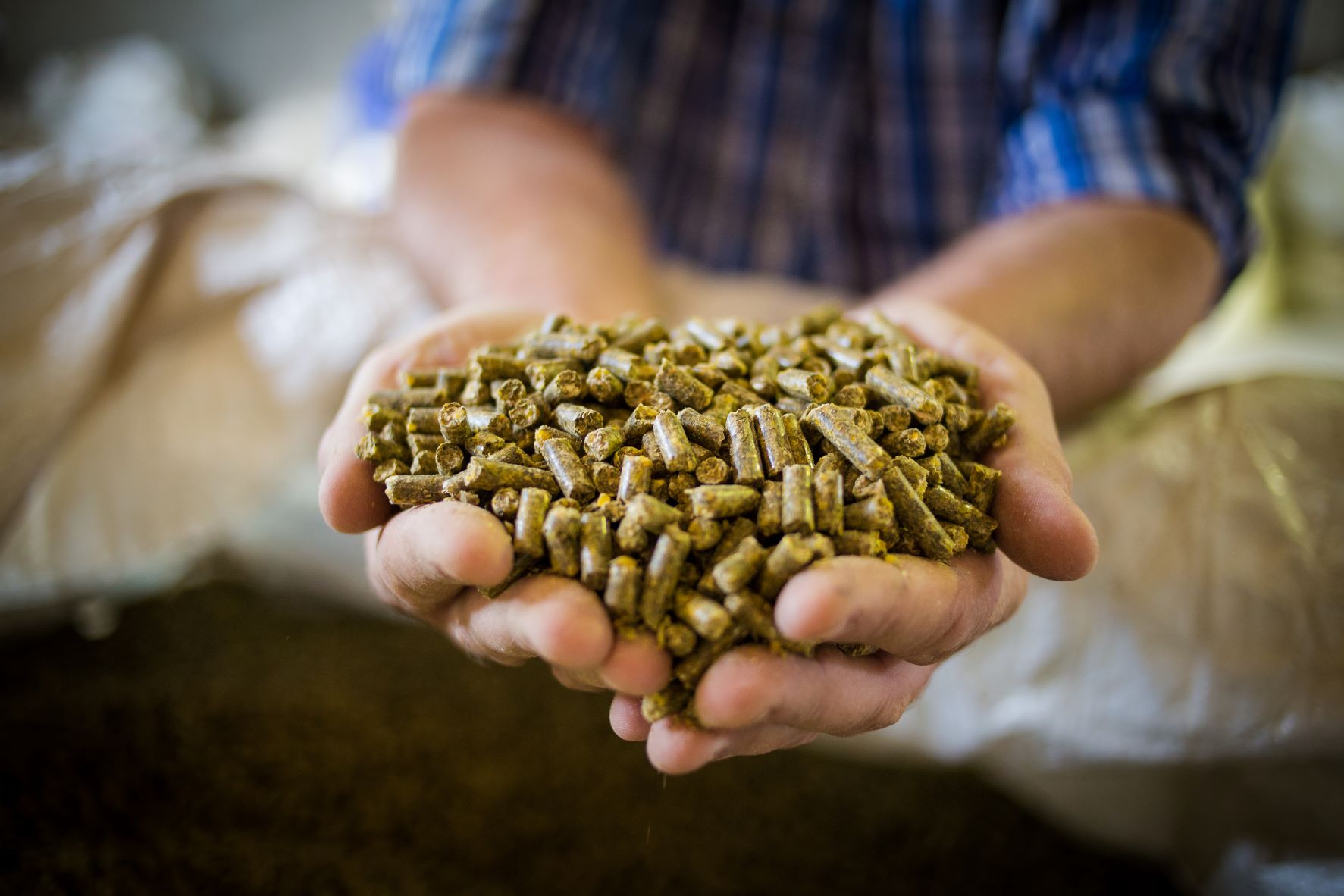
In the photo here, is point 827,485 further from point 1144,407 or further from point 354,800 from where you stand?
point 1144,407

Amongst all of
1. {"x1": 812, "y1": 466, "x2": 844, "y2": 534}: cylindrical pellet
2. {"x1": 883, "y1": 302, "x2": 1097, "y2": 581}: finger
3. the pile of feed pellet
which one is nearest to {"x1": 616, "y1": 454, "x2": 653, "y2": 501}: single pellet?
the pile of feed pellet

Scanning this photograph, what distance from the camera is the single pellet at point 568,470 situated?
1.12m

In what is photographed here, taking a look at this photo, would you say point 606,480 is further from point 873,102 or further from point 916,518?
point 873,102

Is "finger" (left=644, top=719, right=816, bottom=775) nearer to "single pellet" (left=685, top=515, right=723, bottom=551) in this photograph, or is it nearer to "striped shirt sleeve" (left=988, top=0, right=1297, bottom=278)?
"single pellet" (left=685, top=515, right=723, bottom=551)

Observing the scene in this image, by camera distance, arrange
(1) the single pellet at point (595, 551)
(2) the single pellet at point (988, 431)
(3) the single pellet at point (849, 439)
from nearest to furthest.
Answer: (1) the single pellet at point (595, 551)
(3) the single pellet at point (849, 439)
(2) the single pellet at point (988, 431)

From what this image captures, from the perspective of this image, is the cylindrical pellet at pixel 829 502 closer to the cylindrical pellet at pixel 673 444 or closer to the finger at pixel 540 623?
the cylindrical pellet at pixel 673 444

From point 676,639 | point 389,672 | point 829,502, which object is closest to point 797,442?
point 829,502

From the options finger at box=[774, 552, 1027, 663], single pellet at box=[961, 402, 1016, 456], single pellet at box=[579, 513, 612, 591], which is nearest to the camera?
finger at box=[774, 552, 1027, 663]

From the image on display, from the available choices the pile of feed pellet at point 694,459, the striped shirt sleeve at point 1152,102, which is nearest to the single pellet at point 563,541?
the pile of feed pellet at point 694,459

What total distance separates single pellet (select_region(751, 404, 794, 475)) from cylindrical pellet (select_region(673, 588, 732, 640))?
0.22m

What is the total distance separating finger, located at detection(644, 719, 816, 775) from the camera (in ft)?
3.15

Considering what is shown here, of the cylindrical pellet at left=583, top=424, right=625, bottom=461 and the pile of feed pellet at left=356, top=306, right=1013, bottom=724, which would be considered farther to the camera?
the cylindrical pellet at left=583, top=424, right=625, bottom=461

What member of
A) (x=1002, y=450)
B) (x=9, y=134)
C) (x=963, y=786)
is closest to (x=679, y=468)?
(x=1002, y=450)

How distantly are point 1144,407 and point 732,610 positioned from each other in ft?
5.13
